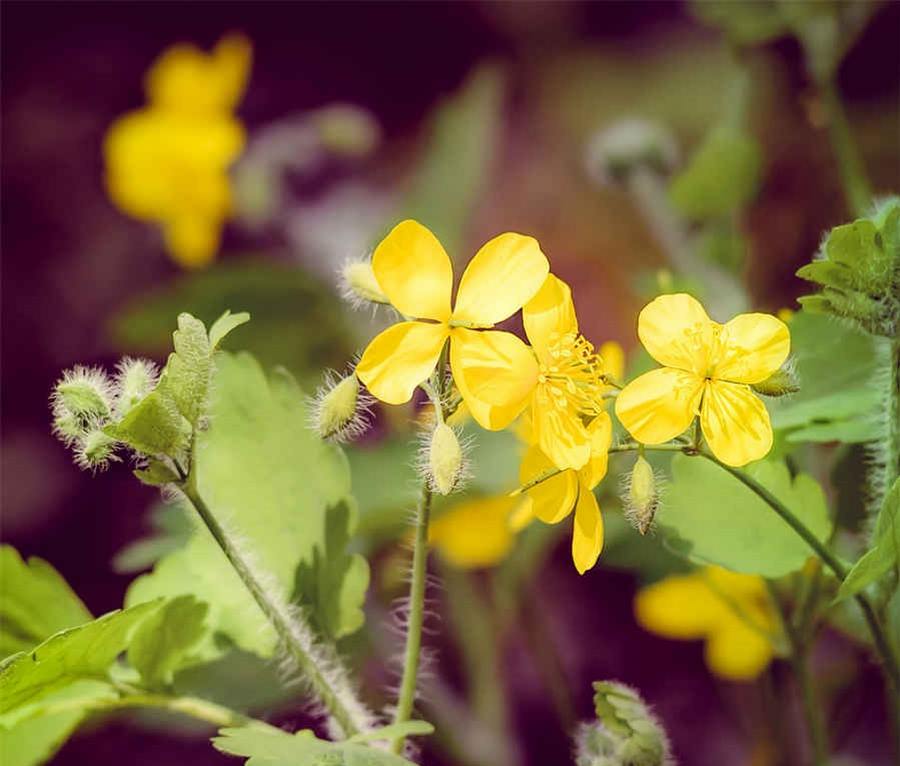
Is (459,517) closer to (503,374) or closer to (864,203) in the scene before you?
(864,203)

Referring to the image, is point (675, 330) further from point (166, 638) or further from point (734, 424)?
point (166, 638)

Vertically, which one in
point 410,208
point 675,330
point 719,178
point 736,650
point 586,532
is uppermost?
point 410,208

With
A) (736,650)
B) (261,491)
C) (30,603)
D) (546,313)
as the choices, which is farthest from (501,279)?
(736,650)

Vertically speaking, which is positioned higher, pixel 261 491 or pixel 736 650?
pixel 261 491

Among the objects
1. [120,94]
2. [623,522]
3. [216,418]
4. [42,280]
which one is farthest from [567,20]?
[216,418]

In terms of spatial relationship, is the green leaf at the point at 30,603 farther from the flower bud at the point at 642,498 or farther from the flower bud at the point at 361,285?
the flower bud at the point at 642,498

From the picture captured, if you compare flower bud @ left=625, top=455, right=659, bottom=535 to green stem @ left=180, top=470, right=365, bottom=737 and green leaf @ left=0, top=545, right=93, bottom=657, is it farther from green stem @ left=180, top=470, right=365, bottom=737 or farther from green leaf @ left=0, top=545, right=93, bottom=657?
green leaf @ left=0, top=545, right=93, bottom=657

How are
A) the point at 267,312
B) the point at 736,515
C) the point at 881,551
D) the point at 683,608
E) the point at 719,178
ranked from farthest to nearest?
the point at 267,312, the point at 683,608, the point at 719,178, the point at 736,515, the point at 881,551
